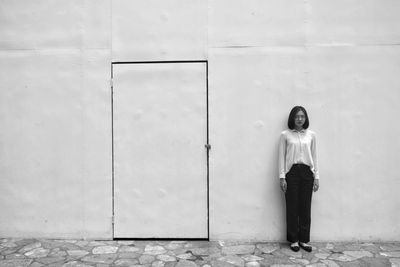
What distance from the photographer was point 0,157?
5.66 meters

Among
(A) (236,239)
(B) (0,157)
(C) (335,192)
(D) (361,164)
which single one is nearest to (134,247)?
(A) (236,239)

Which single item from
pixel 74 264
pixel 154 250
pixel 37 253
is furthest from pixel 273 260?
pixel 37 253

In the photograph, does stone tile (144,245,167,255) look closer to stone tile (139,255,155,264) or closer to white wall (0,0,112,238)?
stone tile (139,255,155,264)

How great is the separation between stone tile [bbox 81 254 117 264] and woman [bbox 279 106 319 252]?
247 cm

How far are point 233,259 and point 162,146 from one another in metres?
1.90

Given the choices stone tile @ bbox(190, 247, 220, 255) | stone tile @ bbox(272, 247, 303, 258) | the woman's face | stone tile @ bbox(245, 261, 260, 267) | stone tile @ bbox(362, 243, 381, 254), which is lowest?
stone tile @ bbox(245, 261, 260, 267)

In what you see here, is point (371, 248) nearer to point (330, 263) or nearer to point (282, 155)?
point (330, 263)

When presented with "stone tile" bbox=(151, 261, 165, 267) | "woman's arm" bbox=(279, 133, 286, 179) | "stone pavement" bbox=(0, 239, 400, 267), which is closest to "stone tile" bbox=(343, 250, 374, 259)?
"stone pavement" bbox=(0, 239, 400, 267)

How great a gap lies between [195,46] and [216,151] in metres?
1.59

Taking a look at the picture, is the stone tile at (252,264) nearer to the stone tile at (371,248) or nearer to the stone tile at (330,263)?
the stone tile at (330,263)

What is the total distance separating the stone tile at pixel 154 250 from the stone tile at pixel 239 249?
87cm

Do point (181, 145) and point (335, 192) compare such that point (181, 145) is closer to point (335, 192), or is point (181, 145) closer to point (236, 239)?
point (236, 239)

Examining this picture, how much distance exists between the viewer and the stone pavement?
470cm

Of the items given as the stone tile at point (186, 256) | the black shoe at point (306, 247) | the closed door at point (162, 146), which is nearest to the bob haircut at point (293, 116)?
the closed door at point (162, 146)
